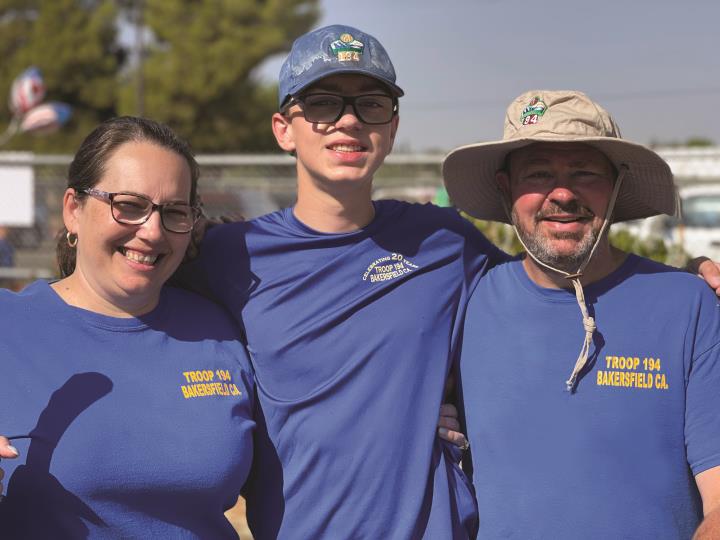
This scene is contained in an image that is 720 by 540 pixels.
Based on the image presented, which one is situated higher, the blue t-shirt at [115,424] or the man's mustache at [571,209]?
the man's mustache at [571,209]

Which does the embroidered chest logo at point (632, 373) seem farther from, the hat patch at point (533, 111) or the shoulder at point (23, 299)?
the shoulder at point (23, 299)

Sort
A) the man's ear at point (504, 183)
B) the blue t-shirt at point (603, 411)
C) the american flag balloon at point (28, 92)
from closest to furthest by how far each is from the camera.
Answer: the blue t-shirt at point (603, 411) → the man's ear at point (504, 183) → the american flag balloon at point (28, 92)

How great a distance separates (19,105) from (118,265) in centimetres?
2249

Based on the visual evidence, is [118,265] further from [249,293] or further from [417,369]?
[417,369]

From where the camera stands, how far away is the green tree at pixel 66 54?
34469 mm

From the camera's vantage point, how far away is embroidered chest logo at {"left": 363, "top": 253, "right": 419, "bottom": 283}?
317cm

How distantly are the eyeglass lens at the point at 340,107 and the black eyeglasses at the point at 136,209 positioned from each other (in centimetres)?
57

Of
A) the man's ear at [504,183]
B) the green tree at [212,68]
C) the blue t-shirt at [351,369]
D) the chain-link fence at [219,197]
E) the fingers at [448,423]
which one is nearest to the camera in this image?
the blue t-shirt at [351,369]

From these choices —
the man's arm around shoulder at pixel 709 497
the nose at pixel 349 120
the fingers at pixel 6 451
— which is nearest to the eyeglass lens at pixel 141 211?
the nose at pixel 349 120

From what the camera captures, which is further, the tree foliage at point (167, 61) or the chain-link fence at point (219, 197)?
the tree foliage at point (167, 61)

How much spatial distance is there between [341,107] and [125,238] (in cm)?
85

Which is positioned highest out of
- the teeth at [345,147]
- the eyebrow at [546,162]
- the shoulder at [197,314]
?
the teeth at [345,147]

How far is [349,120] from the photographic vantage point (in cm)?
315

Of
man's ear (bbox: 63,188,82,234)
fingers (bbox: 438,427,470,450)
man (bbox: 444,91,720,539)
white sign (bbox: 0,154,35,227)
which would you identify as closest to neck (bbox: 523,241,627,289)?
man (bbox: 444,91,720,539)
